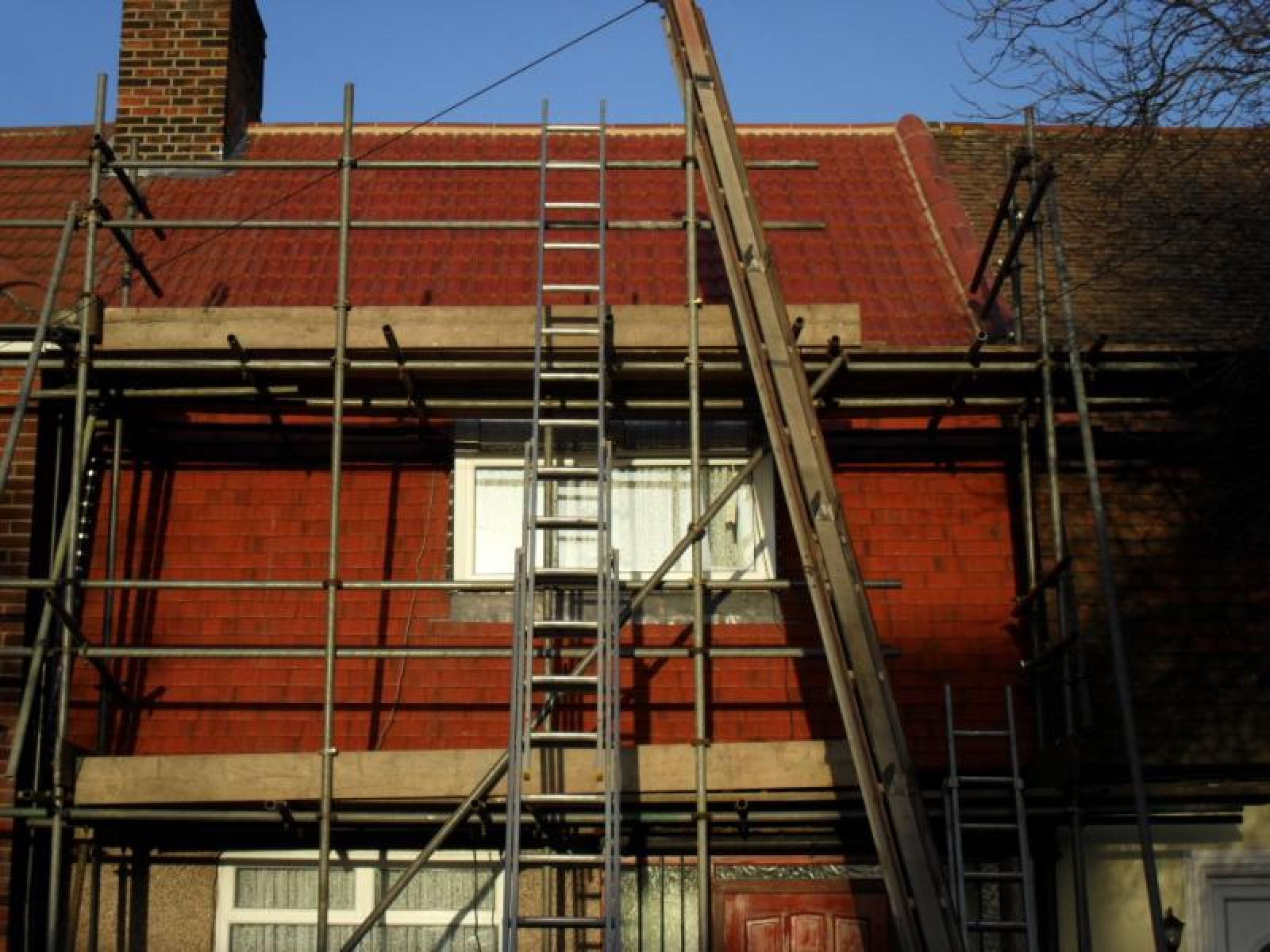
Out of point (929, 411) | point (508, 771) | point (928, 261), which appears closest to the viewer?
point (508, 771)

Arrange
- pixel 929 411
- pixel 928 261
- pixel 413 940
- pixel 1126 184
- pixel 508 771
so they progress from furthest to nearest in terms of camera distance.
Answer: pixel 1126 184, pixel 928 261, pixel 929 411, pixel 413 940, pixel 508 771

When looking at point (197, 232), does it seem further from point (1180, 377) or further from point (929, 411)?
point (1180, 377)

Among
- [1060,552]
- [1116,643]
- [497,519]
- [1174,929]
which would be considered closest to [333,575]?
[497,519]

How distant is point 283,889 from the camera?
10695 mm

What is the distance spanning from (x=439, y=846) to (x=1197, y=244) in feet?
26.2

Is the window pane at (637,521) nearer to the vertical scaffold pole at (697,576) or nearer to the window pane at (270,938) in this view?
the vertical scaffold pole at (697,576)

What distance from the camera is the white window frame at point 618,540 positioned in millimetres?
11367

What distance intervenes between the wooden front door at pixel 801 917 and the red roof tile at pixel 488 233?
397cm

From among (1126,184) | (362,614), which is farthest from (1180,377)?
(362,614)

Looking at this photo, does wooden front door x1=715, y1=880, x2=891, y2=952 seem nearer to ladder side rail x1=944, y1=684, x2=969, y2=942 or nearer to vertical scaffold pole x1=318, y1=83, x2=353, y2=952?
ladder side rail x1=944, y1=684, x2=969, y2=942

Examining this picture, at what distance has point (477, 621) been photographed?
36.8 feet

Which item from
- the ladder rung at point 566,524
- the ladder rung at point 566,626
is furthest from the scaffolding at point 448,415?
the ladder rung at point 566,524

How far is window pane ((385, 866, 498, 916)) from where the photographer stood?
10.7 meters

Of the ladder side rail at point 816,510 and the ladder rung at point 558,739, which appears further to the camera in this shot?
the ladder rung at point 558,739
